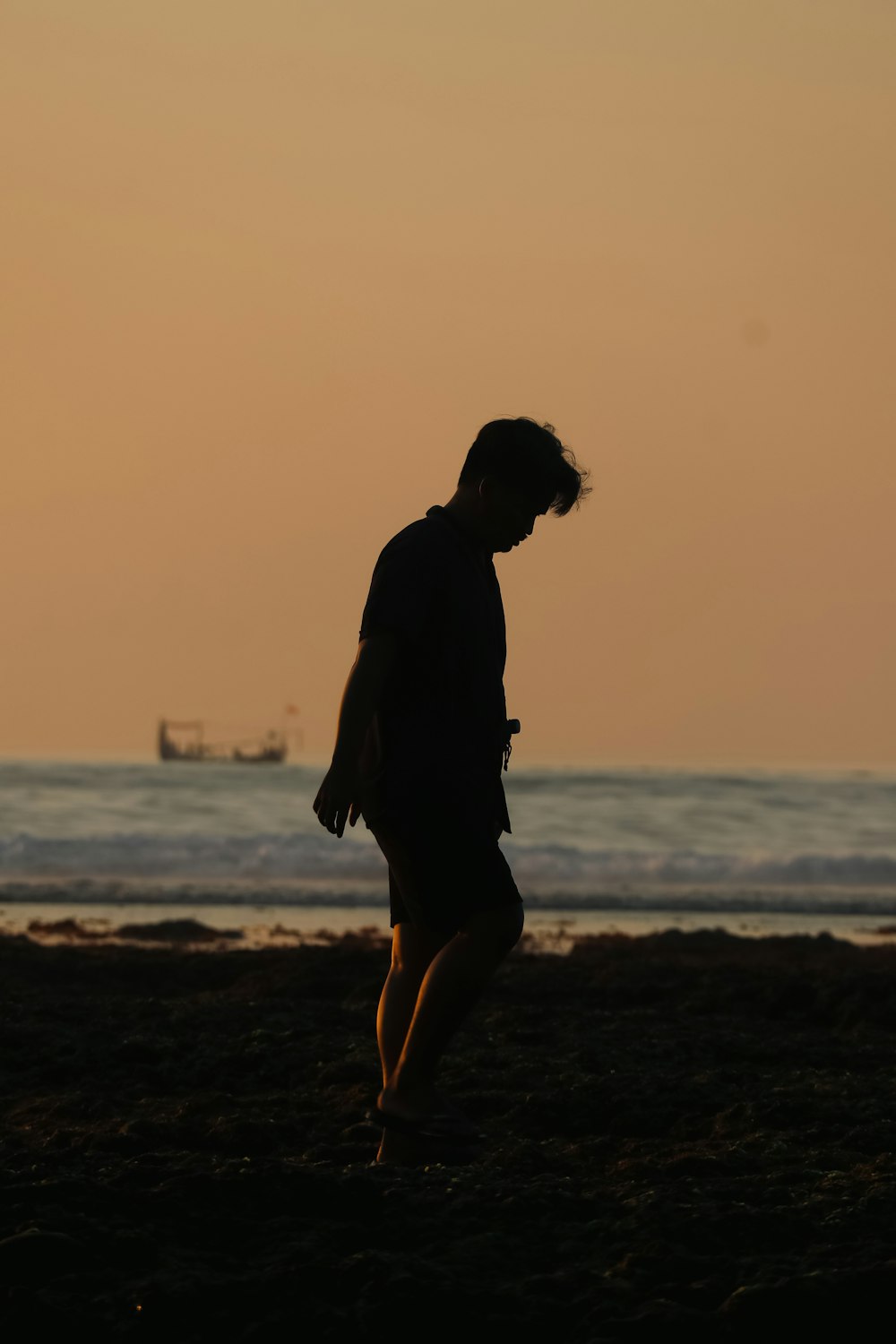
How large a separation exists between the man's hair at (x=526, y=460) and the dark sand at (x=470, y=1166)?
64.6 inches

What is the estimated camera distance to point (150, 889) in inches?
647

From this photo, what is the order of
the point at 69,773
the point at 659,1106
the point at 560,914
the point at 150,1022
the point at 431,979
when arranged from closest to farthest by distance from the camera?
the point at 431,979 < the point at 659,1106 < the point at 150,1022 < the point at 560,914 < the point at 69,773

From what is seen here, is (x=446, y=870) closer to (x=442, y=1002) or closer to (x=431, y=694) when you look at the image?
(x=442, y=1002)

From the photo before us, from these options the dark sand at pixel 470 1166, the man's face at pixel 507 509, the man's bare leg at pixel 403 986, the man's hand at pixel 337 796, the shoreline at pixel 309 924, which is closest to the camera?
the dark sand at pixel 470 1166

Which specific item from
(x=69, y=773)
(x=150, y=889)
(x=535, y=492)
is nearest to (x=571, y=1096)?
(x=535, y=492)

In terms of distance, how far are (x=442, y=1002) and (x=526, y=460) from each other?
52.6 inches

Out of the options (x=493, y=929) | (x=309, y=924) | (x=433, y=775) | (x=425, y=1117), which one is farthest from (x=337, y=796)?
(x=309, y=924)

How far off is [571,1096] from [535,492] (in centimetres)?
182

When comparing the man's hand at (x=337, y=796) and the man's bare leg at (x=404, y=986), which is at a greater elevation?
the man's hand at (x=337, y=796)

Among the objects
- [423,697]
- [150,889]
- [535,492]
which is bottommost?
[150,889]

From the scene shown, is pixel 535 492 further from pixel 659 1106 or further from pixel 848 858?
pixel 848 858

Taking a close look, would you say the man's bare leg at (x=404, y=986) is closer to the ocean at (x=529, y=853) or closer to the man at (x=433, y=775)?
the man at (x=433, y=775)

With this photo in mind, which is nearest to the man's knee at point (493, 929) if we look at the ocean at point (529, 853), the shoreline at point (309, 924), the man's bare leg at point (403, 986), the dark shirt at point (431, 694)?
the man's bare leg at point (403, 986)

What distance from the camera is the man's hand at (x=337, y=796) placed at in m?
3.71
